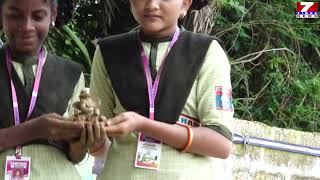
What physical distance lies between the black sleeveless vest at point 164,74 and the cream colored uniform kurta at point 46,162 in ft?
0.88

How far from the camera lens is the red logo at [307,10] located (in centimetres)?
650

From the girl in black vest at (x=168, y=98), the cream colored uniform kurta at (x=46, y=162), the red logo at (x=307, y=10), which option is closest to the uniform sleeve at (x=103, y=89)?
the girl in black vest at (x=168, y=98)

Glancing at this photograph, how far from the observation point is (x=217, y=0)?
5.23 meters

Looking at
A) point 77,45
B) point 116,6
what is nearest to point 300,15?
point 116,6

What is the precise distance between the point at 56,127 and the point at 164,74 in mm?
437

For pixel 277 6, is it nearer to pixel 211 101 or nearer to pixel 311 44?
pixel 311 44

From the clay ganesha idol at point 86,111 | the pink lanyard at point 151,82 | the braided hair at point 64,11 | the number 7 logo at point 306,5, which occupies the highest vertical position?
the braided hair at point 64,11

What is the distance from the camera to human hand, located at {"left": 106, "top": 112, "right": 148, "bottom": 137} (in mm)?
1857

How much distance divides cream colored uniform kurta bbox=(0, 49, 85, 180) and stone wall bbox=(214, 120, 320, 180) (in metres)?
2.19

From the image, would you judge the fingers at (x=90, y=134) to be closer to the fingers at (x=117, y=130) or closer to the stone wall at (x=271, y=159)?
the fingers at (x=117, y=130)

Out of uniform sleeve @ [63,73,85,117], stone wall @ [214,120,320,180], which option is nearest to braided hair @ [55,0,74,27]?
uniform sleeve @ [63,73,85,117]

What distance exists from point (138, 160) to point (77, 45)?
2.86 m

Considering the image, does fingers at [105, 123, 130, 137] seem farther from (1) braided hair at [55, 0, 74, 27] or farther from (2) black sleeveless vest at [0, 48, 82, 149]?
(1) braided hair at [55, 0, 74, 27]

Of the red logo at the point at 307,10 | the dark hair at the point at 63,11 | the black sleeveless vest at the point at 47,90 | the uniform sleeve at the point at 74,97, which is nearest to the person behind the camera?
the black sleeveless vest at the point at 47,90
